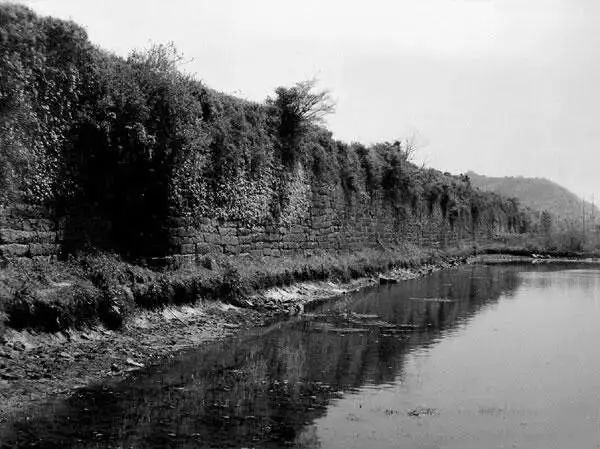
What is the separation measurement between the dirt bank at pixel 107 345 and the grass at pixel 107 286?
179 mm

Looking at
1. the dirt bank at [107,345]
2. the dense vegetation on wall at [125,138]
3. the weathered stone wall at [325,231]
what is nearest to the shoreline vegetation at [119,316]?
the dirt bank at [107,345]

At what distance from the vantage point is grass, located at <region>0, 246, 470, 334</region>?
9.47 meters

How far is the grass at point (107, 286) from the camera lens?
947 centimetres

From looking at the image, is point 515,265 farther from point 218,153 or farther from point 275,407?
point 275,407

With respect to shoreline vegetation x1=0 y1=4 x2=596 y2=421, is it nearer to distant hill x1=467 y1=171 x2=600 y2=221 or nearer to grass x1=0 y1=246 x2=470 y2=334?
grass x1=0 y1=246 x2=470 y2=334

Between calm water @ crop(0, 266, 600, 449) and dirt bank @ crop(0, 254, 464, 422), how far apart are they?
15.0 inches

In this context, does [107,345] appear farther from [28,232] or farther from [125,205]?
[125,205]

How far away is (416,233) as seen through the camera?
33.5m

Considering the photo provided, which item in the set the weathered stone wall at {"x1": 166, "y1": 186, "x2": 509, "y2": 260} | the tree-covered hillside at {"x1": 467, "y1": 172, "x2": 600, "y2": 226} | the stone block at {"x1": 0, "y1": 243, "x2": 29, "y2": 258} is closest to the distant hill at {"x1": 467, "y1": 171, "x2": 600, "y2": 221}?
the tree-covered hillside at {"x1": 467, "y1": 172, "x2": 600, "y2": 226}

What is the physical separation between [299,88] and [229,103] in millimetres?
3396

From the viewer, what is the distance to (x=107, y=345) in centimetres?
982

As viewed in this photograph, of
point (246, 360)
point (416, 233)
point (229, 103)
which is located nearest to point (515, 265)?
point (416, 233)

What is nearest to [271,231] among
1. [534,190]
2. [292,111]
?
[292,111]

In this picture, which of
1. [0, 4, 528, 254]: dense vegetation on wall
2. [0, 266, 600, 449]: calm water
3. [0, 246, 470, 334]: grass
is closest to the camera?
[0, 266, 600, 449]: calm water
